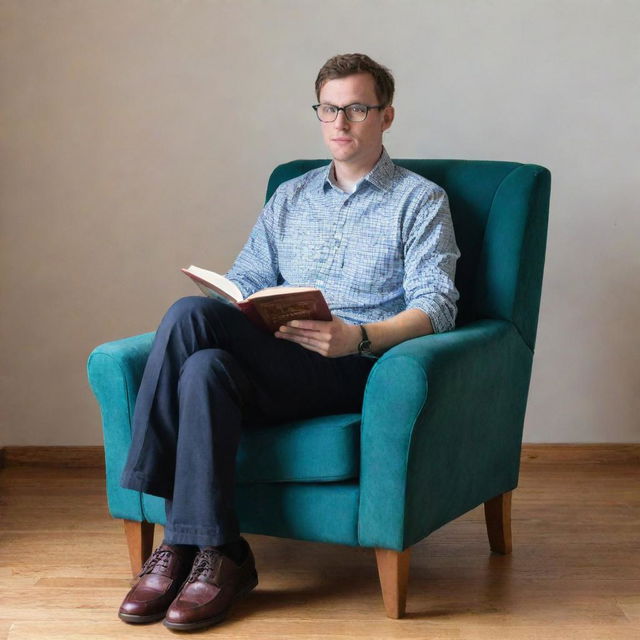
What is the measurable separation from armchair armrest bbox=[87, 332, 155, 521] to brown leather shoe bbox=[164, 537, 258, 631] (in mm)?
250

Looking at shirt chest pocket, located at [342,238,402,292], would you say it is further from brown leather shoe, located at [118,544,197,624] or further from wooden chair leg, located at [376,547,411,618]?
brown leather shoe, located at [118,544,197,624]

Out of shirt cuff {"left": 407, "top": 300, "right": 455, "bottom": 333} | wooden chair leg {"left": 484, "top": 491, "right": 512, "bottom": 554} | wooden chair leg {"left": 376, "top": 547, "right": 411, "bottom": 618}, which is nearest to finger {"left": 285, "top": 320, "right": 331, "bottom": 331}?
shirt cuff {"left": 407, "top": 300, "right": 455, "bottom": 333}

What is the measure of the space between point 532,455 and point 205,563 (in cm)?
154

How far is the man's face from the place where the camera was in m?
2.33

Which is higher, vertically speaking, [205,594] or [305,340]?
[305,340]

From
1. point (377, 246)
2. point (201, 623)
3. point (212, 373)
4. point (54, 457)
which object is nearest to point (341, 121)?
point (377, 246)

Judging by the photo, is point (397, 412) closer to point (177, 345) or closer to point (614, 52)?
point (177, 345)

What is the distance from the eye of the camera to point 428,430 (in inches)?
77.6

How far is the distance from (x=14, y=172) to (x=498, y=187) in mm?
1597

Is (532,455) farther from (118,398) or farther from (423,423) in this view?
(118,398)

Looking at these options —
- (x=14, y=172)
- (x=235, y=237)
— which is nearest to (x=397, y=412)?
(x=235, y=237)

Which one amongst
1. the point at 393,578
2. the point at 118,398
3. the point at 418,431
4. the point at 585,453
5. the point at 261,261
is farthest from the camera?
the point at 585,453

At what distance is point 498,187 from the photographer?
2.45 m

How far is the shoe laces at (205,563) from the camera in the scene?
201 centimetres
